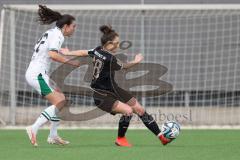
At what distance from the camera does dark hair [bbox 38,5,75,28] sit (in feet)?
31.0

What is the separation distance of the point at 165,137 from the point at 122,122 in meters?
0.62

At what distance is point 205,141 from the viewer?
32.8 feet

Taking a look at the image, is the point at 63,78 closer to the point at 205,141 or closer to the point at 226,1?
the point at 226,1

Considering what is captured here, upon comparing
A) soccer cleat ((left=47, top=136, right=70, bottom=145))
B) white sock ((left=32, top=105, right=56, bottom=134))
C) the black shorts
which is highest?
the black shorts

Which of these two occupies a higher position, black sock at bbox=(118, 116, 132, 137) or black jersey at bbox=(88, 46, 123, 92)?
black jersey at bbox=(88, 46, 123, 92)

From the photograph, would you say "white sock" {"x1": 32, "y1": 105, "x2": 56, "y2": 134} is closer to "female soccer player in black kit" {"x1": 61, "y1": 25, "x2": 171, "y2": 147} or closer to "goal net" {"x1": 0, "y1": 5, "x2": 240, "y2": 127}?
"female soccer player in black kit" {"x1": 61, "y1": 25, "x2": 171, "y2": 147}

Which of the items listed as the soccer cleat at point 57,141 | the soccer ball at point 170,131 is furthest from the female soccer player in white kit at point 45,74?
the soccer ball at point 170,131

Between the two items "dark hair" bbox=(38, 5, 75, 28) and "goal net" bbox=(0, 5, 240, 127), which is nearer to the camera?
"dark hair" bbox=(38, 5, 75, 28)

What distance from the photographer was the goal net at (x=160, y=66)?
14195 millimetres

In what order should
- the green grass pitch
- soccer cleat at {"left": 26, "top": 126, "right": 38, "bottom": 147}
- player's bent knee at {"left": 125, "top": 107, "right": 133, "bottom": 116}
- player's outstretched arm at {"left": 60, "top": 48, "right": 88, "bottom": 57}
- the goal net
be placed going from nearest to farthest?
the green grass pitch → soccer cleat at {"left": 26, "top": 126, "right": 38, "bottom": 147} → player's bent knee at {"left": 125, "top": 107, "right": 133, "bottom": 116} → player's outstretched arm at {"left": 60, "top": 48, "right": 88, "bottom": 57} → the goal net

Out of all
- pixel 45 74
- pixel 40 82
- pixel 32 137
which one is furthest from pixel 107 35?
pixel 32 137

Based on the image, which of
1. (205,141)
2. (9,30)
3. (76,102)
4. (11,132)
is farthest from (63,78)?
(205,141)

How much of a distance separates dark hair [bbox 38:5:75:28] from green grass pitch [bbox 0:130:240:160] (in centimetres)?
161

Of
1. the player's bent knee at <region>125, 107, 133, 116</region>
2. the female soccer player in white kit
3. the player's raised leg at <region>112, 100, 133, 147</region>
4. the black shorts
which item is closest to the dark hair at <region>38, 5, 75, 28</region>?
the female soccer player in white kit
